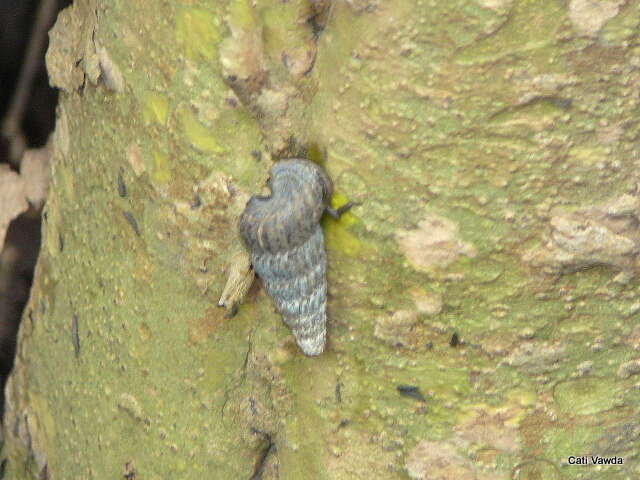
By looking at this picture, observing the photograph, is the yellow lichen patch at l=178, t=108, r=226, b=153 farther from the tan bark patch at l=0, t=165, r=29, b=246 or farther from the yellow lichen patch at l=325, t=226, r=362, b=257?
the tan bark patch at l=0, t=165, r=29, b=246

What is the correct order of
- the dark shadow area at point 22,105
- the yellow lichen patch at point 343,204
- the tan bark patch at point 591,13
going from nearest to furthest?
1. the tan bark patch at point 591,13
2. the yellow lichen patch at point 343,204
3. the dark shadow area at point 22,105

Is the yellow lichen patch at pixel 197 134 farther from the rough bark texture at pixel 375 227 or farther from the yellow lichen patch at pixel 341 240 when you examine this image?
the yellow lichen patch at pixel 341 240

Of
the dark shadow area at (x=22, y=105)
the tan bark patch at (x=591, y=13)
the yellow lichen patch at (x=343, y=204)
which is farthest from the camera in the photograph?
the dark shadow area at (x=22, y=105)

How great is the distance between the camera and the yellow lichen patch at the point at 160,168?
0.74m

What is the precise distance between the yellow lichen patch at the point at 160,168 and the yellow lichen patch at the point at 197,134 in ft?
0.14

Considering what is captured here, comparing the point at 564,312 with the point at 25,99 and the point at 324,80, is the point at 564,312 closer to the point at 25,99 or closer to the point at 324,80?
the point at 324,80

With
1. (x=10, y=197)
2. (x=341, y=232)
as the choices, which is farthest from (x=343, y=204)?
(x=10, y=197)

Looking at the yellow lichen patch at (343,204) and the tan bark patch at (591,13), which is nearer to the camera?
the tan bark patch at (591,13)

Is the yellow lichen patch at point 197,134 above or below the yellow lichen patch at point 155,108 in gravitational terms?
below

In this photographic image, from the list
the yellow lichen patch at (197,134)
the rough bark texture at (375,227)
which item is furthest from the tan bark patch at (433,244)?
the yellow lichen patch at (197,134)

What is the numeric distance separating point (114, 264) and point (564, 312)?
446mm

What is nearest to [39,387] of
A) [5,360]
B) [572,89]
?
[5,360]

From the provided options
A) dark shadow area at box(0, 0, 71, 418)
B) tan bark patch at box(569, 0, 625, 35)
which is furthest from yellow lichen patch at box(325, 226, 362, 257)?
dark shadow area at box(0, 0, 71, 418)

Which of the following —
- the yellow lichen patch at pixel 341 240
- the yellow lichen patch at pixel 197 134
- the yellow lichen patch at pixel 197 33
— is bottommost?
the yellow lichen patch at pixel 341 240
